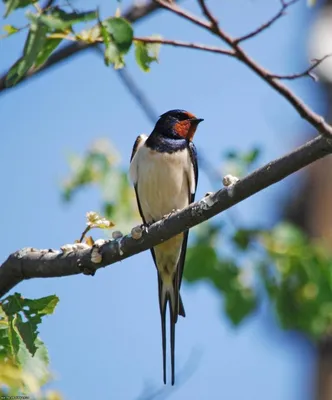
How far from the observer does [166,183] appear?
11.5 feet

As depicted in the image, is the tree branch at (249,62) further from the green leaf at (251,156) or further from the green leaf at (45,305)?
the green leaf at (251,156)

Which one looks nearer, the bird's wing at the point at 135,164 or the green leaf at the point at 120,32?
the green leaf at the point at 120,32

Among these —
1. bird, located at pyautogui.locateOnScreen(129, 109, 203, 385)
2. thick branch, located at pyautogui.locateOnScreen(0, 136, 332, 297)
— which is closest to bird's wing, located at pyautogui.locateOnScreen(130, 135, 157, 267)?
bird, located at pyautogui.locateOnScreen(129, 109, 203, 385)

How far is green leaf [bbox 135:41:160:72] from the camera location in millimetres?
2076

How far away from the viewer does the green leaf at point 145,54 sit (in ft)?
6.81

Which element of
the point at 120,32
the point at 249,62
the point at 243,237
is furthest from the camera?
the point at 243,237

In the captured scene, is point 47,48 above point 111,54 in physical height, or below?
above

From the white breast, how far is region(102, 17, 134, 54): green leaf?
1.67 meters

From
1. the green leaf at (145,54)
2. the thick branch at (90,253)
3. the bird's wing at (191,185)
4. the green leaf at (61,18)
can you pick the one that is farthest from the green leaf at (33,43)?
the bird's wing at (191,185)

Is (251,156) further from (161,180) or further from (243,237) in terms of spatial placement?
(243,237)

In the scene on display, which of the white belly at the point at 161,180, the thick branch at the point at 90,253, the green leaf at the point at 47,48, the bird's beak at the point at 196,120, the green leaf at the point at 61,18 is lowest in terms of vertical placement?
the thick branch at the point at 90,253

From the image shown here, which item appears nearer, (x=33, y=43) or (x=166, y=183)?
(x=33, y=43)

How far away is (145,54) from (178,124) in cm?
163

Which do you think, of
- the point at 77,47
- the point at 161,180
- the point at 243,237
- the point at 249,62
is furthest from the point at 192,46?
the point at 243,237
